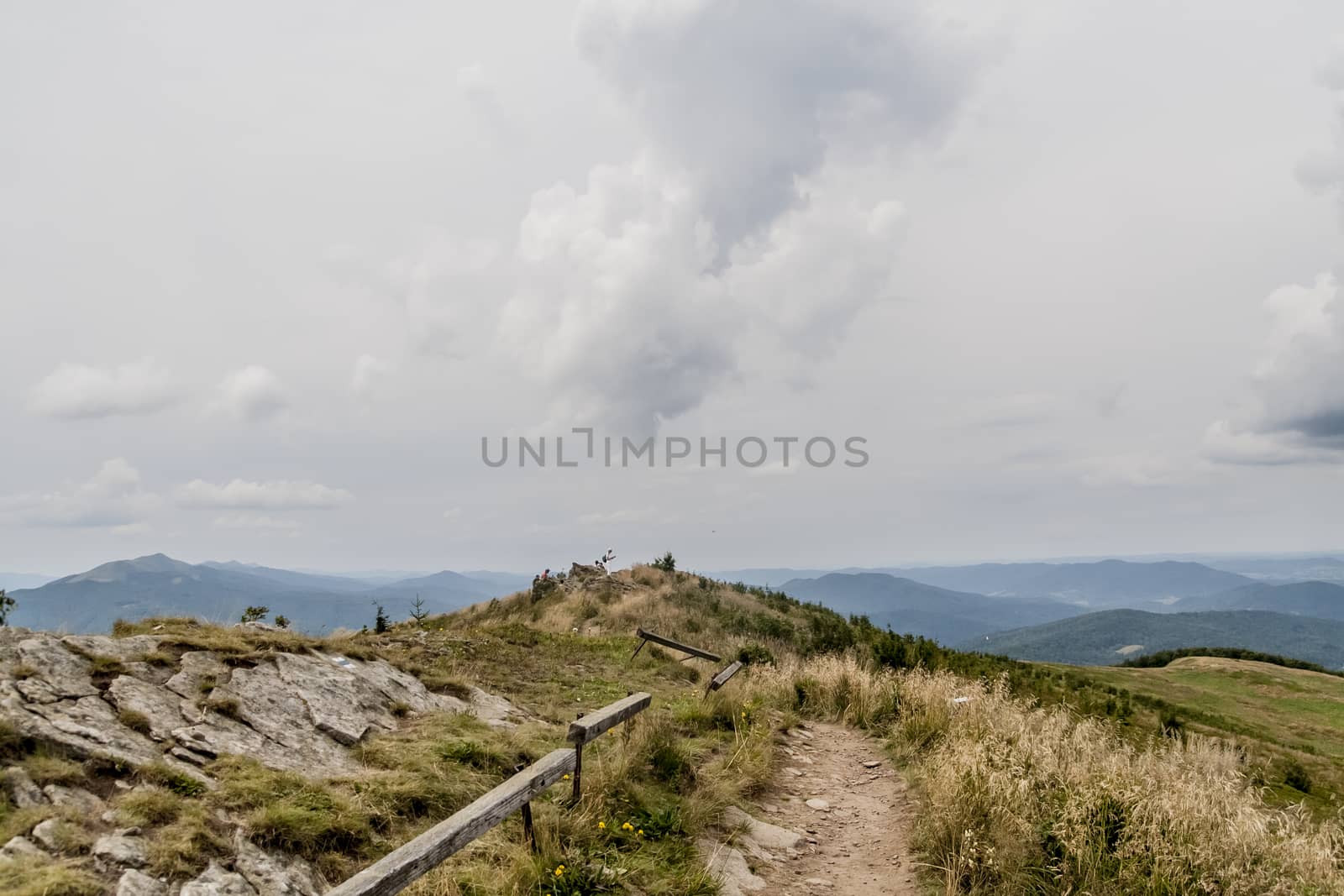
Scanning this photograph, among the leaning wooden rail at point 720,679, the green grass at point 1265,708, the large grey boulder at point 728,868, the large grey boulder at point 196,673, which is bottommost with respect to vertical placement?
the green grass at point 1265,708

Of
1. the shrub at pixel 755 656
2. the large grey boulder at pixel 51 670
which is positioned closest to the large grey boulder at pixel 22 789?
the large grey boulder at pixel 51 670

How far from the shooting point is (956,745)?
785 cm

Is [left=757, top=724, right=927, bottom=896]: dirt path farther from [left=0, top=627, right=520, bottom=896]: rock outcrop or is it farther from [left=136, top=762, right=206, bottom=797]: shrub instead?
[left=136, top=762, right=206, bottom=797]: shrub

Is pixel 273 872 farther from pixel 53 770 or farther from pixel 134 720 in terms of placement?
pixel 134 720

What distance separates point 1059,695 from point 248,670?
1685 cm

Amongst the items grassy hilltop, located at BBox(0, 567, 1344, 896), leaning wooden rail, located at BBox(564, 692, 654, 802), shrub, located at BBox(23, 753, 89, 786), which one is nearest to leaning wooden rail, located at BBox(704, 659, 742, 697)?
grassy hilltop, located at BBox(0, 567, 1344, 896)

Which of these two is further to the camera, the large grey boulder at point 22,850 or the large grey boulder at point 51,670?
the large grey boulder at point 51,670

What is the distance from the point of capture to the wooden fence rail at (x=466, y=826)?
381 centimetres

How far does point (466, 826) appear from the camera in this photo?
451 cm

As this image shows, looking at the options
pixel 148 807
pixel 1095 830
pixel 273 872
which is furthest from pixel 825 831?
pixel 148 807

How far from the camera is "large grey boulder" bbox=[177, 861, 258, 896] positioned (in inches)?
167

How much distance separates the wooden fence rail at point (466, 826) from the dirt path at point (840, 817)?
2173 millimetres

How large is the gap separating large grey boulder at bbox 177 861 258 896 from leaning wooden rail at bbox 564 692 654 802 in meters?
2.60

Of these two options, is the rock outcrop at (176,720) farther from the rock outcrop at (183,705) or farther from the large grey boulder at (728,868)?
the large grey boulder at (728,868)
